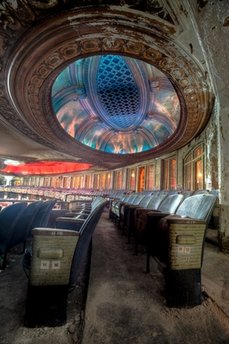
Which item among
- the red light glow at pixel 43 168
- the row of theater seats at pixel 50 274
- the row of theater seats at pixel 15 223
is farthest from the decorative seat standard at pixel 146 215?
the red light glow at pixel 43 168

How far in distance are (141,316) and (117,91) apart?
27.7ft

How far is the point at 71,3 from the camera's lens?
2.94 m

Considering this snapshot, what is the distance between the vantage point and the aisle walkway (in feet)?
3.01

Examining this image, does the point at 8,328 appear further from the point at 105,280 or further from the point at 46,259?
the point at 105,280

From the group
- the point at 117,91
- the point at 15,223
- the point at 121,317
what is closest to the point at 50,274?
the point at 121,317

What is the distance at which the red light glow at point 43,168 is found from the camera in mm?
20413

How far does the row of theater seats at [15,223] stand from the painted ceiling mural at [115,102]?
5.32 metres

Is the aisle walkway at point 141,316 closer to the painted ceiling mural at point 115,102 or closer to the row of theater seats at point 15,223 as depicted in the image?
the row of theater seats at point 15,223

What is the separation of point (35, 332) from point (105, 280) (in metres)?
0.63

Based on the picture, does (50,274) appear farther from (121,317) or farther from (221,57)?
(221,57)

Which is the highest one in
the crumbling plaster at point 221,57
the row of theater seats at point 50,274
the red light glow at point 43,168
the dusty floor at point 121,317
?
the red light glow at point 43,168

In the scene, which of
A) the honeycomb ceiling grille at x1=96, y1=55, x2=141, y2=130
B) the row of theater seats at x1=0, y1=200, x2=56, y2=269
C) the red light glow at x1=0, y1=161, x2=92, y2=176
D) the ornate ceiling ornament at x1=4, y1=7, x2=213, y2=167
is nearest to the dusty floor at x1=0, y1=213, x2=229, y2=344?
the row of theater seats at x1=0, y1=200, x2=56, y2=269

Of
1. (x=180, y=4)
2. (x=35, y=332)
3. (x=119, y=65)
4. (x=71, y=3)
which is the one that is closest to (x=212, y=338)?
(x=35, y=332)

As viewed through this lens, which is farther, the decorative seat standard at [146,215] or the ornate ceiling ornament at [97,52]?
the ornate ceiling ornament at [97,52]
